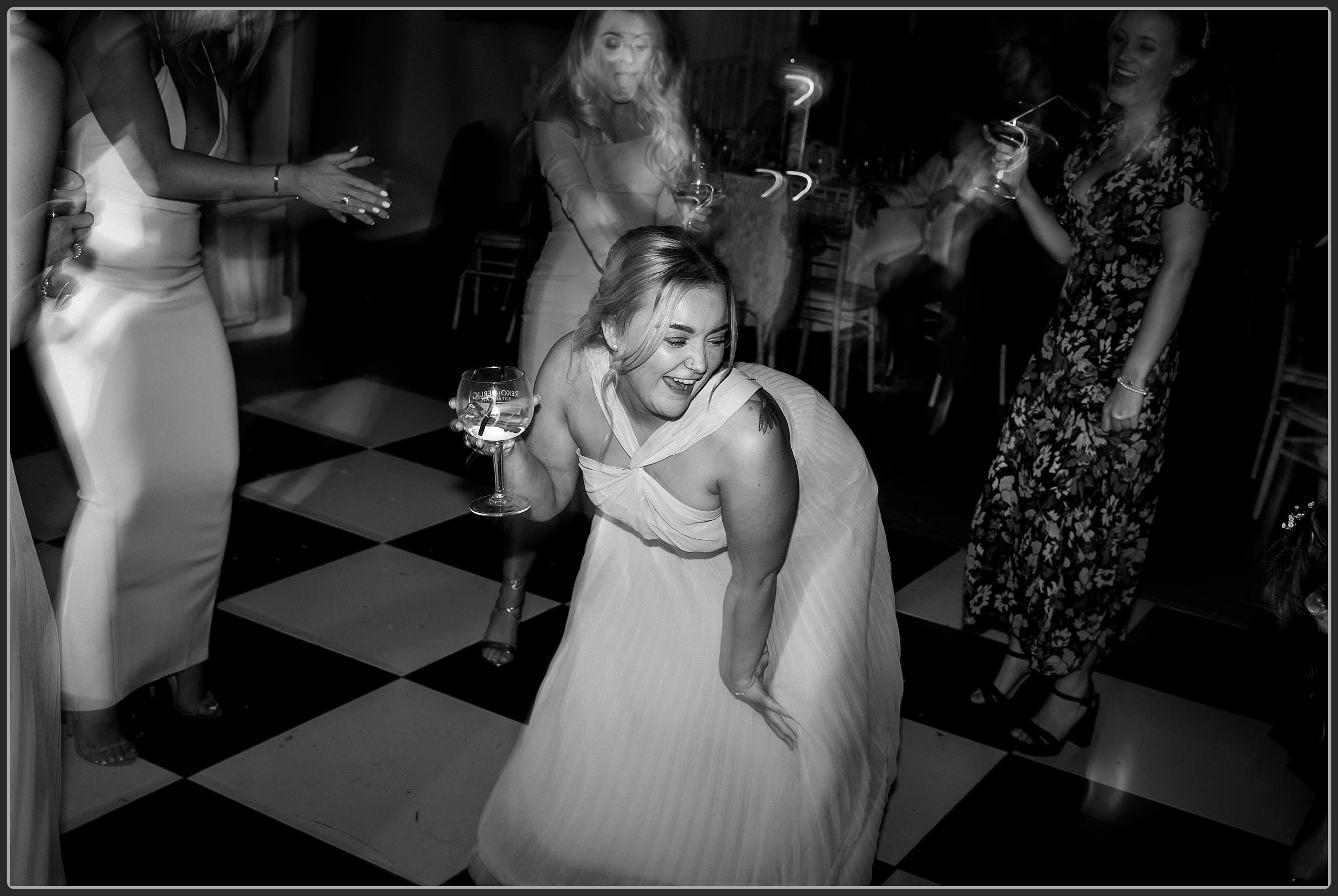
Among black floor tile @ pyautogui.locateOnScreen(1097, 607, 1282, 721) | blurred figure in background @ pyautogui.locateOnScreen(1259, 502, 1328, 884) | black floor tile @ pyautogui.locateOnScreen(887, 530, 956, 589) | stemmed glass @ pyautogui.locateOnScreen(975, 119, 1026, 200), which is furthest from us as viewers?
black floor tile @ pyautogui.locateOnScreen(887, 530, 956, 589)

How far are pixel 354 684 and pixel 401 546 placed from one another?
0.65m

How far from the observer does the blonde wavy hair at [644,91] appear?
2.29 meters

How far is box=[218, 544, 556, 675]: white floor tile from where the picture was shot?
2400mm

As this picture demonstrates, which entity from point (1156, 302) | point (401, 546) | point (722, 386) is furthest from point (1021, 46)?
point (722, 386)

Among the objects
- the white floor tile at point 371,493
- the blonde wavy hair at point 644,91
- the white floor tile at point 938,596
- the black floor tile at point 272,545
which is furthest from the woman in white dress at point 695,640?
the white floor tile at point 371,493

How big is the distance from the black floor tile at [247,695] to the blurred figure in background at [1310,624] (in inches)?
62.1

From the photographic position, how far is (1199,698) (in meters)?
2.46

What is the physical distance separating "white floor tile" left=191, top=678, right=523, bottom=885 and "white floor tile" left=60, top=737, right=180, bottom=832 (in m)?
0.09

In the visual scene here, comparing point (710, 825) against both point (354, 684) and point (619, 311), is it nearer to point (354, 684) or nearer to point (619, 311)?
point (619, 311)

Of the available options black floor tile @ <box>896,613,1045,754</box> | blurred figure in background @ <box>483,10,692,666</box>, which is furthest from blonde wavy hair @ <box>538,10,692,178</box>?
black floor tile @ <box>896,613,1045,754</box>

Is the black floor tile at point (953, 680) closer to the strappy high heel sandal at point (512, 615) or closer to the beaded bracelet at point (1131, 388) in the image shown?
the beaded bracelet at point (1131, 388)

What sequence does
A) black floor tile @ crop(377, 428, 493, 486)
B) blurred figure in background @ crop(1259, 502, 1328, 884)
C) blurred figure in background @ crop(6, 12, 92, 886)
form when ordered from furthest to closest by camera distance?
black floor tile @ crop(377, 428, 493, 486) < blurred figure in background @ crop(1259, 502, 1328, 884) < blurred figure in background @ crop(6, 12, 92, 886)

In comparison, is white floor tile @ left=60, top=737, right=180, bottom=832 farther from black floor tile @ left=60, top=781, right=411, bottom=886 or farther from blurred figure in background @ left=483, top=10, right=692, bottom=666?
blurred figure in background @ left=483, top=10, right=692, bottom=666

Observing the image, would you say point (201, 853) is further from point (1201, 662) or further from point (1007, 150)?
point (1201, 662)
